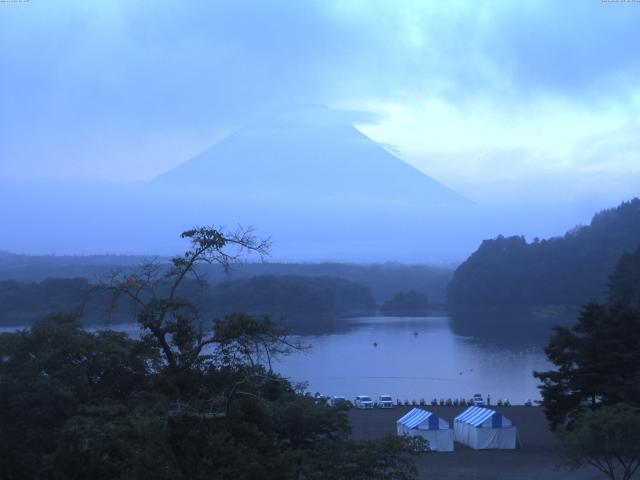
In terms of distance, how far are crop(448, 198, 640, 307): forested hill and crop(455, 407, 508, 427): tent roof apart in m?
31.8

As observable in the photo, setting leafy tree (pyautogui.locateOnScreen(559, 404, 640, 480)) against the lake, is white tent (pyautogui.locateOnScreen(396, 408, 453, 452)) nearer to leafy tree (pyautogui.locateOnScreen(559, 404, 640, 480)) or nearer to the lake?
leafy tree (pyautogui.locateOnScreen(559, 404, 640, 480))

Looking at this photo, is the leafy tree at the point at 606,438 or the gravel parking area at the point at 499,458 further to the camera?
the gravel parking area at the point at 499,458

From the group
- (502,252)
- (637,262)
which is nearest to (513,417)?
(637,262)

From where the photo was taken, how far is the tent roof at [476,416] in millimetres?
10445

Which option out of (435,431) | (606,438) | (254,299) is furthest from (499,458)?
(254,299)

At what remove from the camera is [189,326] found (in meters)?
4.87

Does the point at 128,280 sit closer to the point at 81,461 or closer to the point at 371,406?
the point at 81,461

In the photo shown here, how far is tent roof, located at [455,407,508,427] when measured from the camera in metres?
10.4

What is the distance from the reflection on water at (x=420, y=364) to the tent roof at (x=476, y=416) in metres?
2.81

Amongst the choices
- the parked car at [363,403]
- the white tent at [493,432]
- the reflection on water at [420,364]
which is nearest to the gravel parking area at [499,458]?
the white tent at [493,432]

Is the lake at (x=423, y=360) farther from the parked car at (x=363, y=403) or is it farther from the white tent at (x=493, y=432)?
the white tent at (x=493, y=432)

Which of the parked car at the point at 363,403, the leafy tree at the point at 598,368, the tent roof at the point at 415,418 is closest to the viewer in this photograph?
the leafy tree at the point at 598,368

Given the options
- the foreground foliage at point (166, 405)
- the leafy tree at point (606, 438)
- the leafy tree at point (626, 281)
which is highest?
the leafy tree at point (626, 281)

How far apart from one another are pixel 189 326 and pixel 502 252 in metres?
46.1
